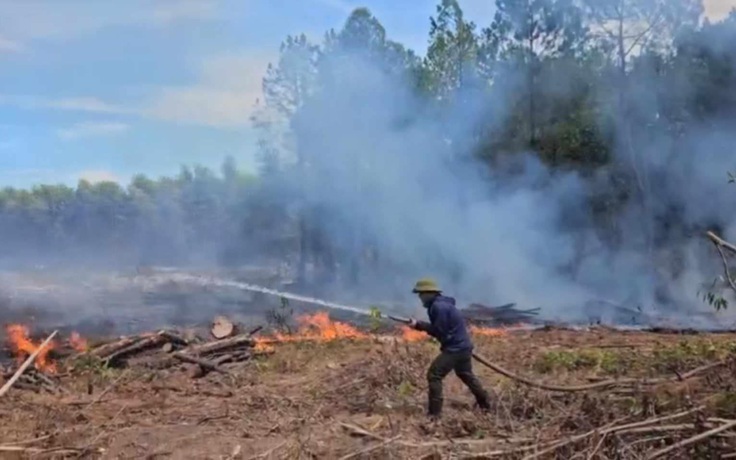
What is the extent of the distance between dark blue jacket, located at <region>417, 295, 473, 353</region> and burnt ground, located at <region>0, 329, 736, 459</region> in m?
0.71

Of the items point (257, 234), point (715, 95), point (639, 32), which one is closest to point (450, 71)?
point (639, 32)

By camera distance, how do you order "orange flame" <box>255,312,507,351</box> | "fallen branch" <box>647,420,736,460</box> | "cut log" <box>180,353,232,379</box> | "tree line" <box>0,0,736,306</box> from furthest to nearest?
"tree line" <box>0,0,736,306</box>
"orange flame" <box>255,312,507,351</box>
"cut log" <box>180,353,232,379</box>
"fallen branch" <box>647,420,736,460</box>

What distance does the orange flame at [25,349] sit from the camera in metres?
12.5

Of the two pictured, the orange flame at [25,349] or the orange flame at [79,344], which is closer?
the orange flame at [25,349]

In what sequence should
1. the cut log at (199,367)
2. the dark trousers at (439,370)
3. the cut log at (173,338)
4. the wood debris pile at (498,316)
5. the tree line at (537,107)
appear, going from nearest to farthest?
1. the dark trousers at (439,370)
2. the cut log at (199,367)
3. the cut log at (173,338)
4. the wood debris pile at (498,316)
5. the tree line at (537,107)

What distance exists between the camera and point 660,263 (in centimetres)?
2502

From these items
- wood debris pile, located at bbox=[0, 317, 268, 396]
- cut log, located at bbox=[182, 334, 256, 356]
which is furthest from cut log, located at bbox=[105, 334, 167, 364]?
cut log, located at bbox=[182, 334, 256, 356]

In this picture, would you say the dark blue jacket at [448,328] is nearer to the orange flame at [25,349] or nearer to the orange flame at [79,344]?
the orange flame at [25,349]

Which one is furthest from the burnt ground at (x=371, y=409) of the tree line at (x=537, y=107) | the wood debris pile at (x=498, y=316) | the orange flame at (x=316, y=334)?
the tree line at (x=537, y=107)

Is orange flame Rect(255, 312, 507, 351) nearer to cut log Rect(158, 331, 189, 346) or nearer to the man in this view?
cut log Rect(158, 331, 189, 346)

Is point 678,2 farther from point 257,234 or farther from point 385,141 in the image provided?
point 257,234

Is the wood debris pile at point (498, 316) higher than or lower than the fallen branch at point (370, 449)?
lower

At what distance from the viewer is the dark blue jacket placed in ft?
28.1

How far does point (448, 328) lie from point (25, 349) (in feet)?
27.4
